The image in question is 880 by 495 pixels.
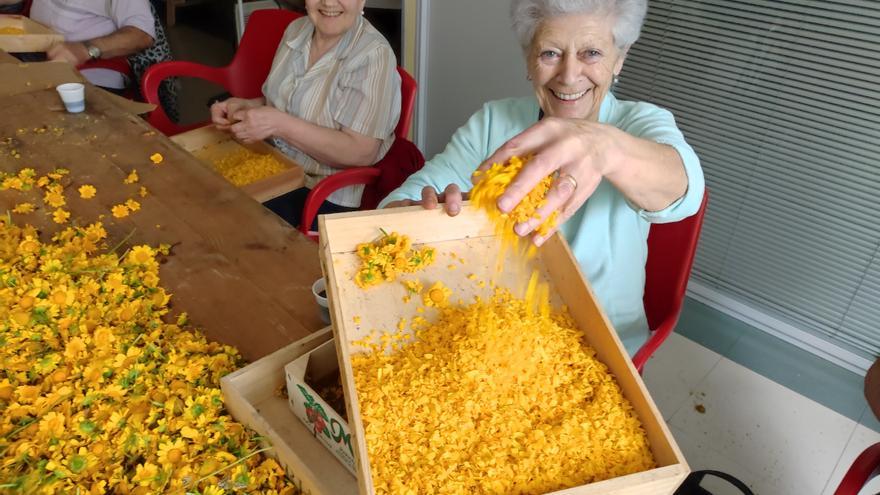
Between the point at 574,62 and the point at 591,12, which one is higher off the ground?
the point at 591,12

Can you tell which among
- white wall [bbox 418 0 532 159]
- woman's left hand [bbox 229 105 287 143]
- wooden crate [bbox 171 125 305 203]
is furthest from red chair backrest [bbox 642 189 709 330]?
white wall [bbox 418 0 532 159]

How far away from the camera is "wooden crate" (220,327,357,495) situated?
0.87 m

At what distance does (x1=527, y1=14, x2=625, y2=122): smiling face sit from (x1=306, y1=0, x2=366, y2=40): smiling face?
0.84m

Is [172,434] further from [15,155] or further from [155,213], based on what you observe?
[15,155]

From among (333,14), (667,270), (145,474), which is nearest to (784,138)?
(667,270)

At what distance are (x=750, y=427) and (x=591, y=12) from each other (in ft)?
5.41

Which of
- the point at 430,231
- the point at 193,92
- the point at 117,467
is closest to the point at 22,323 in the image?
the point at 117,467

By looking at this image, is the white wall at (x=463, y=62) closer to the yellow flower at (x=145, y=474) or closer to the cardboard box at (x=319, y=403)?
the cardboard box at (x=319, y=403)

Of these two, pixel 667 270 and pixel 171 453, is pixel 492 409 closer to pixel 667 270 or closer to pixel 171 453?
pixel 171 453

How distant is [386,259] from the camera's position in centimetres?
99

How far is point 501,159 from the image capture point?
94 cm

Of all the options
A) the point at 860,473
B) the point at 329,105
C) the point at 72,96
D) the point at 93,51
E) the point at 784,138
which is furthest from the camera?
the point at 93,51

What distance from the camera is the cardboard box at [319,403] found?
34.4 inches

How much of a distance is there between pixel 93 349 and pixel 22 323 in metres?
0.15
